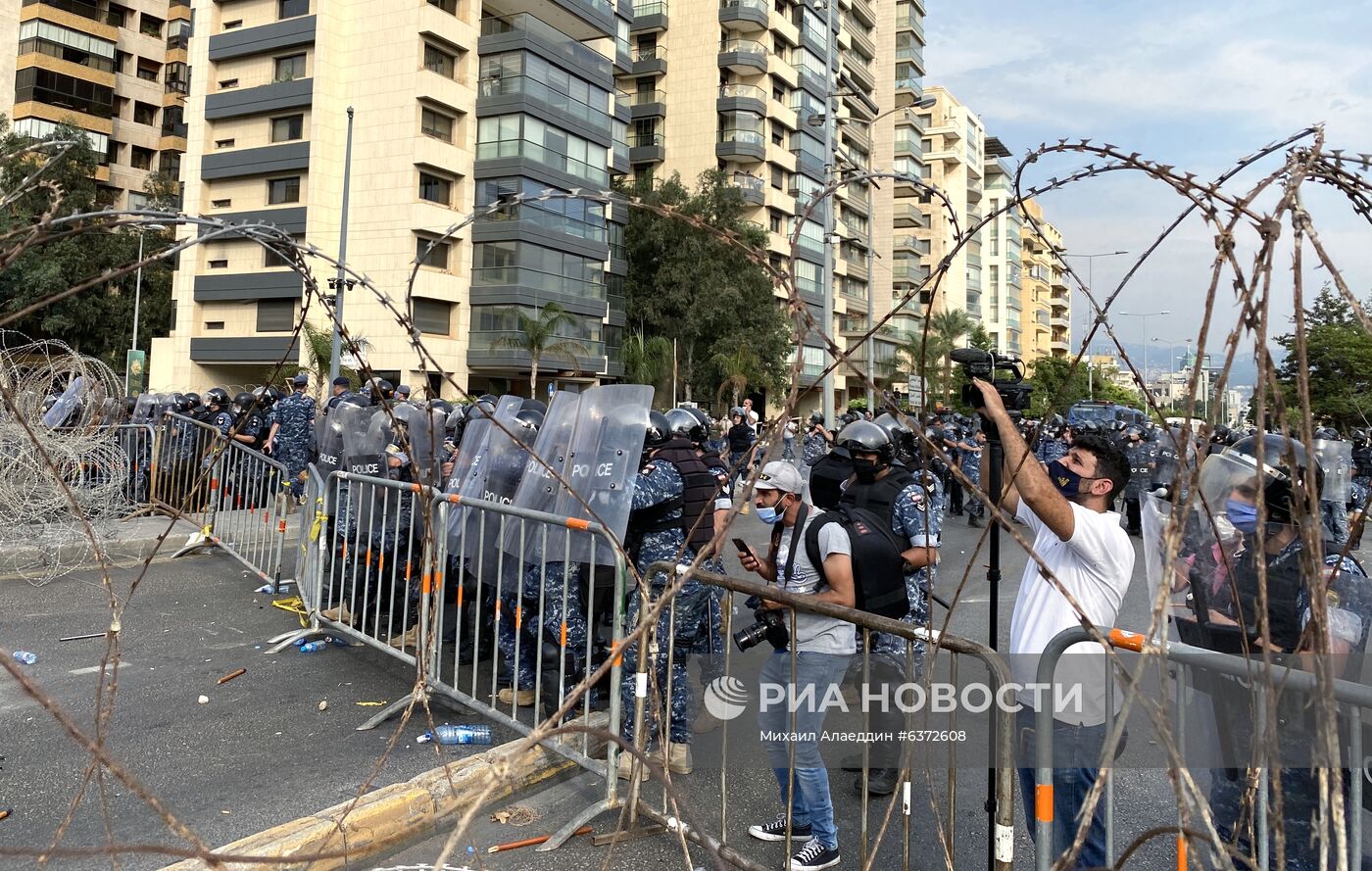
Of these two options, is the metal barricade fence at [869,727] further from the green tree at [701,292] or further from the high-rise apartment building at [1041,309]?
the high-rise apartment building at [1041,309]

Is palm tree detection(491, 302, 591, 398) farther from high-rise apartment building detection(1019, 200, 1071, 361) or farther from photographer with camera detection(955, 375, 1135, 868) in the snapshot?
high-rise apartment building detection(1019, 200, 1071, 361)

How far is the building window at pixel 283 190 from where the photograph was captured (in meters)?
30.3

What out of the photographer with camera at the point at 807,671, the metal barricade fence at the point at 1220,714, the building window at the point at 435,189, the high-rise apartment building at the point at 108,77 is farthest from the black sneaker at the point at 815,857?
the high-rise apartment building at the point at 108,77

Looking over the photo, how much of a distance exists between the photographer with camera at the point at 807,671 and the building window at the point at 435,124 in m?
29.4

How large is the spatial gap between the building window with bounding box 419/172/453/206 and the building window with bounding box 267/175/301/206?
14.5ft

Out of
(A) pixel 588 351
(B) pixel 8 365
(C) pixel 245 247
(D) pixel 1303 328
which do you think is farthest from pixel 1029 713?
(C) pixel 245 247

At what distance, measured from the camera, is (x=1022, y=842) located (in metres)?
3.52

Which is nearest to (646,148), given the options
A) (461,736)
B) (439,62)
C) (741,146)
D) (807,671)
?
(741,146)

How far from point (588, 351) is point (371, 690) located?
29279 millimetres

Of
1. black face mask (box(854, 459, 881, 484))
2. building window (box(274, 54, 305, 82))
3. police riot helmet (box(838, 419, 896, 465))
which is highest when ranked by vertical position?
building window (box(274, 54, 305, 82))

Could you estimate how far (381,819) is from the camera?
3.32 meters

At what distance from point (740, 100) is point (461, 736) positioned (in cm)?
4184

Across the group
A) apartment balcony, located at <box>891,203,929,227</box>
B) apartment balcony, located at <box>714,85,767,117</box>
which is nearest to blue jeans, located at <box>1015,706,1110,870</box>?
apartment balcony, located at <box>714,85,767,117</box>

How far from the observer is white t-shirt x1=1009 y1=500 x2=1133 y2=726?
8.96 feet
